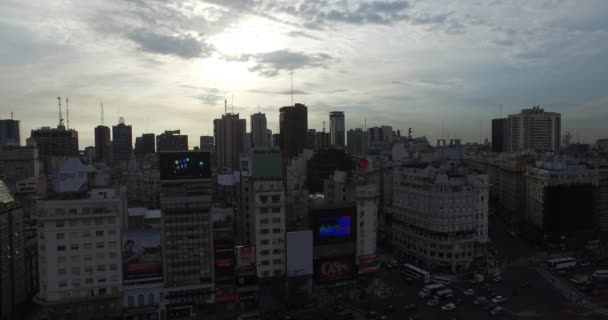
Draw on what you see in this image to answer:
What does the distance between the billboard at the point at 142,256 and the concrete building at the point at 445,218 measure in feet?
127

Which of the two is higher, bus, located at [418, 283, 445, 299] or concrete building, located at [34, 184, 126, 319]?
concrete building, located at [34, 184, 126, 319]

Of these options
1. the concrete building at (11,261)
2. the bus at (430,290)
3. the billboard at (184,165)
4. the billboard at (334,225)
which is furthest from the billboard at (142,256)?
the bus at (430,290)

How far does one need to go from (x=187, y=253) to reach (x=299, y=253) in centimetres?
1364

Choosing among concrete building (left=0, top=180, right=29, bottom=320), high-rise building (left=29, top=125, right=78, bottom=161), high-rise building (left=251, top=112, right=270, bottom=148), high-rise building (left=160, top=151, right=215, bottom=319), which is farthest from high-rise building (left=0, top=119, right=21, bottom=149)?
high-rise building (left=160, top=151, right=215, bottom=319)

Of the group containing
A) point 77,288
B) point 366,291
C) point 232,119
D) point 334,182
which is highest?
point 232,119

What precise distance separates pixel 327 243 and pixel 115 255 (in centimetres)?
2551

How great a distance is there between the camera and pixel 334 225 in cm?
5984

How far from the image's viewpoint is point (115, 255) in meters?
48.9

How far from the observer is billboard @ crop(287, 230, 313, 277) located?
56.3m

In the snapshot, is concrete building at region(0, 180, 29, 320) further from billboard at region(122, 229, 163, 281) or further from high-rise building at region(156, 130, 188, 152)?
high-rise building at region(156, 130, 188, 152)

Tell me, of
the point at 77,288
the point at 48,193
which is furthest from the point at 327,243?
the point at 48,193

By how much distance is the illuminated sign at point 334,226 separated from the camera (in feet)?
194

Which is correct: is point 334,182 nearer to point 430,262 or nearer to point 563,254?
point 430,262

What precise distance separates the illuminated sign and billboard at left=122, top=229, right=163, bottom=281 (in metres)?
20.2
